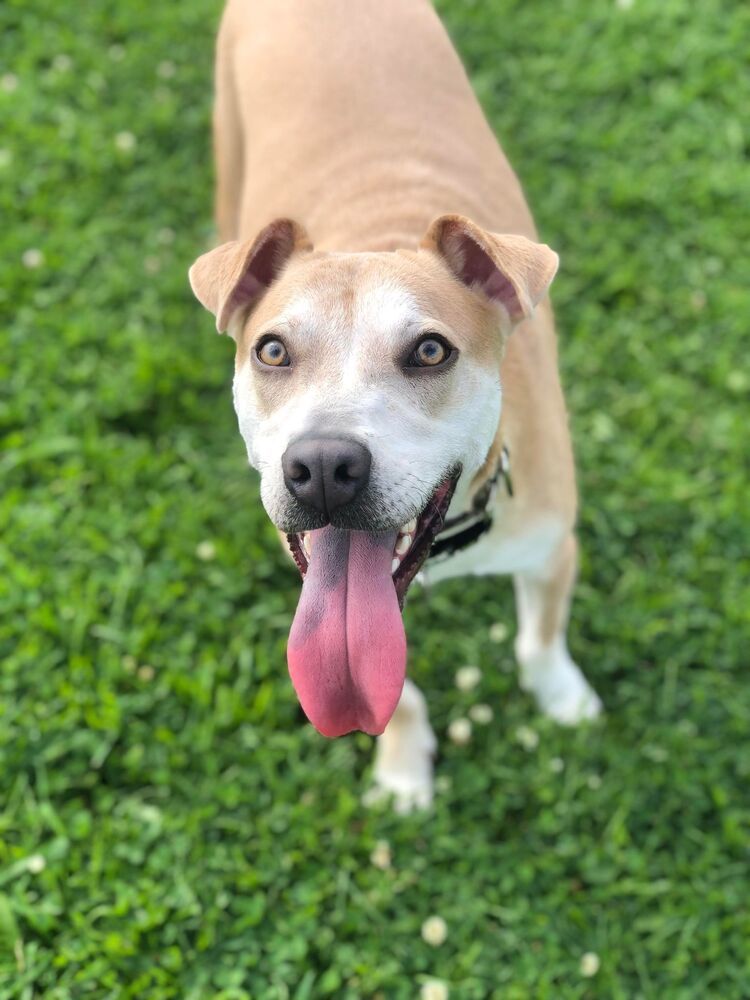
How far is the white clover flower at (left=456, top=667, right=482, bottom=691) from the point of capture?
3.82 metres

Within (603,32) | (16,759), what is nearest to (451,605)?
(16,759)

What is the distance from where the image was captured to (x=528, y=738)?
12.1 ft

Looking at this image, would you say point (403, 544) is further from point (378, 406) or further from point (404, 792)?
point (404, 792)

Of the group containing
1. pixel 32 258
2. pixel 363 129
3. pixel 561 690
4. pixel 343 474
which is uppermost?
pixel 363 129

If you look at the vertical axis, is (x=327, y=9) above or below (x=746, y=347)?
above

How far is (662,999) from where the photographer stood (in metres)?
3.17

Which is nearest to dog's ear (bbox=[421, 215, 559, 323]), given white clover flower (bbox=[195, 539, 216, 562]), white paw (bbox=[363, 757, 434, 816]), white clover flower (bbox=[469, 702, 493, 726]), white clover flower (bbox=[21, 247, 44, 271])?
white clover flower (bbox=[469, 702, 493, 726])

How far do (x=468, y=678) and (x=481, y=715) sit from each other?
0.51ft

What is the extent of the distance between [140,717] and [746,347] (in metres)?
3.28

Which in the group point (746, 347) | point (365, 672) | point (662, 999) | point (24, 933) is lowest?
point (662, 999)

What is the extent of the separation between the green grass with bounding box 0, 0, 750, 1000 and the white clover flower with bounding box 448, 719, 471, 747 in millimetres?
44

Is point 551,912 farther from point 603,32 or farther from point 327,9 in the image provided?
point 603,32

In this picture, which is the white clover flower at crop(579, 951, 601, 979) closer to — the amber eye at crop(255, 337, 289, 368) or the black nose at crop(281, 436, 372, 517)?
the black nose at crop(281, 436, 372, 517)

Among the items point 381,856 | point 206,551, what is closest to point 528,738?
point 381,856
